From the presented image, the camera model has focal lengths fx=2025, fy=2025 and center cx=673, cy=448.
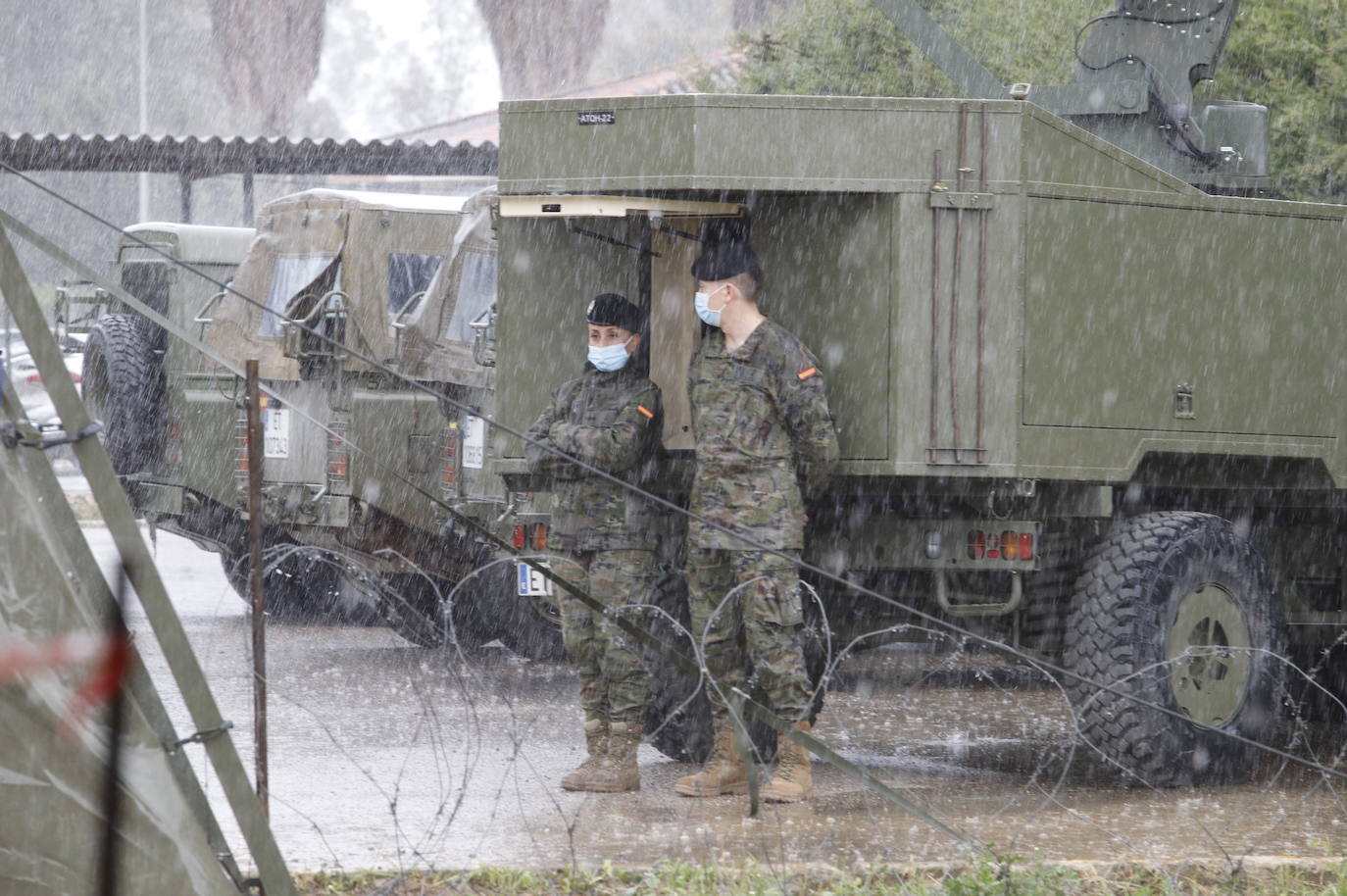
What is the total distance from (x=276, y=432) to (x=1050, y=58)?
25.2ft

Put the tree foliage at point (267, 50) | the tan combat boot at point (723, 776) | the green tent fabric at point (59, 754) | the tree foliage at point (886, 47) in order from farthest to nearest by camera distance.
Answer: the tree foliage at point (267, 50)
the tree foliage at point (886, 47)
the tan combat boot at point (723, 776)
the green tent fabric at point (59, 754)

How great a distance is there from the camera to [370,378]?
36.6 ft

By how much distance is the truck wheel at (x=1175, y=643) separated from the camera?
7.59 m

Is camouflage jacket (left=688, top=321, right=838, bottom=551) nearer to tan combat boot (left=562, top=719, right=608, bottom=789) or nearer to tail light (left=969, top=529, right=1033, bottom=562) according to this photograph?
tail light (left=969, top=529, right=1033, bottom=562)

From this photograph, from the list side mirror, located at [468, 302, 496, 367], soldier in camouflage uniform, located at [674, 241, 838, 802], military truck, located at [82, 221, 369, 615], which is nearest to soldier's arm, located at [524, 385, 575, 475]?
soldier in camouflage uniform, located at [674, 241, 838, 802]

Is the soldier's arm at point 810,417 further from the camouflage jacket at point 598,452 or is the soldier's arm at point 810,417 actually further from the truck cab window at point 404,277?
the truck cab window at point 404,277

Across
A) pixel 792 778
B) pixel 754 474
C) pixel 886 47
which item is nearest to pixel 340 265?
pixel 754 474

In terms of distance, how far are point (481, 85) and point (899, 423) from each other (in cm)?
7190

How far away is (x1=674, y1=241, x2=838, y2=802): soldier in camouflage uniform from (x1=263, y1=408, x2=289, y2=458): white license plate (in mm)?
4913

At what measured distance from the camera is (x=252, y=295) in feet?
41.3

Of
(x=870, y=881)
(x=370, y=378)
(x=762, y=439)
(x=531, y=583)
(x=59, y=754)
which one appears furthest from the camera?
(x=370, y=378)

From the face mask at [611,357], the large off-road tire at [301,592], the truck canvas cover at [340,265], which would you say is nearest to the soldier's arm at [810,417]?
the face mask at [611,357]

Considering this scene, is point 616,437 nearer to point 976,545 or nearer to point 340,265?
point 976,545

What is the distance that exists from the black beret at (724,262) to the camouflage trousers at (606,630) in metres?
1.09
